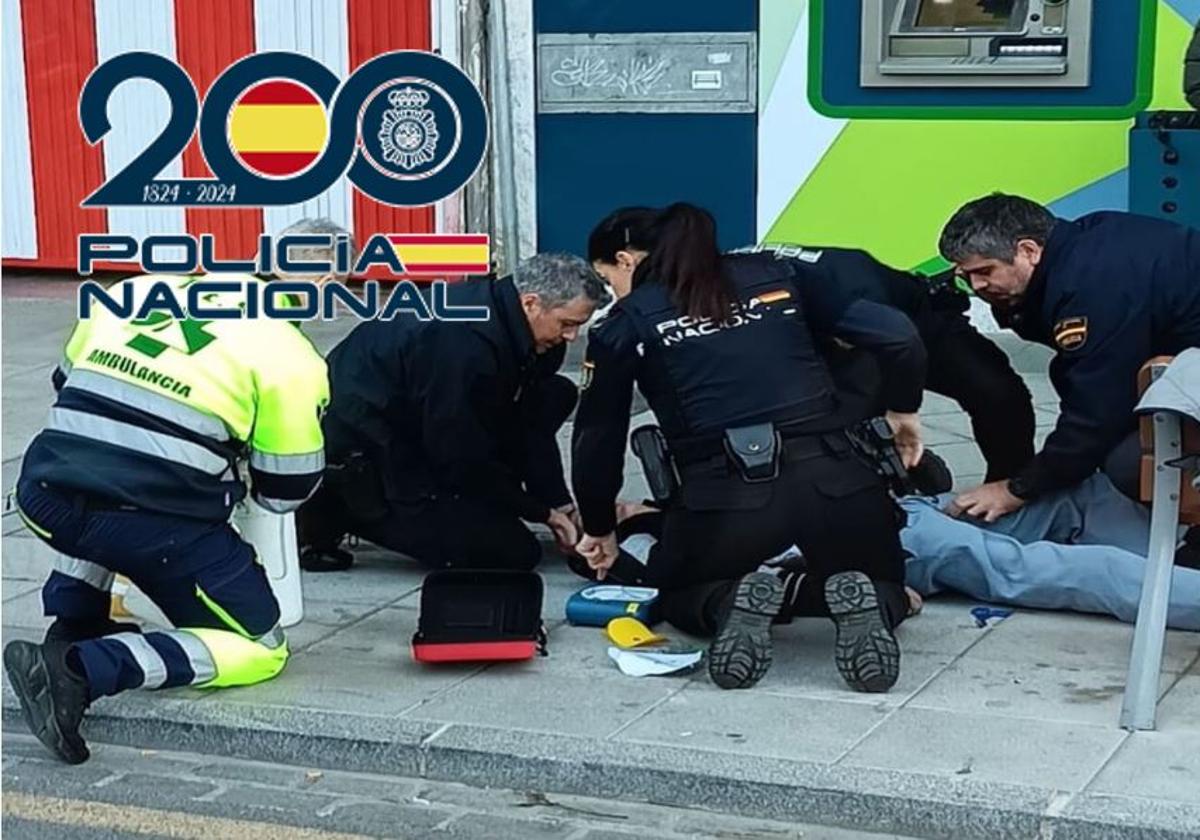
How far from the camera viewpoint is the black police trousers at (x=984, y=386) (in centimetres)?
588

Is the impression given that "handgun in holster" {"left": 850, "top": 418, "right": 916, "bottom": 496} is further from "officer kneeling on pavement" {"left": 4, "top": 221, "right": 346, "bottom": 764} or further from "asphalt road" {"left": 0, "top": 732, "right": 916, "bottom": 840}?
"officer kneeling on pavement" {"left": 4, "top": 221, "right": 346, "bottom": 764}

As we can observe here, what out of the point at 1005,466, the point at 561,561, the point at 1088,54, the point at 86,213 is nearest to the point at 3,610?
the point at 561,561

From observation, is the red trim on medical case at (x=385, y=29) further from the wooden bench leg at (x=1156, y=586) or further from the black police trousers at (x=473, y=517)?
the wooden bench leg at (x=1156, y=586)

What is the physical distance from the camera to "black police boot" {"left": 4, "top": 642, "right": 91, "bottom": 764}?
4320mm

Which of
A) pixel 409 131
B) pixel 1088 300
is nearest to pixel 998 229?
pixel 1088 300

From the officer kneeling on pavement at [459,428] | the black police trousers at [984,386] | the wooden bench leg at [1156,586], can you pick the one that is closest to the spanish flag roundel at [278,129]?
the officer kneeling on pavement at [459,428]

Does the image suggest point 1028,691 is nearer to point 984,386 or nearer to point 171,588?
point 984,386

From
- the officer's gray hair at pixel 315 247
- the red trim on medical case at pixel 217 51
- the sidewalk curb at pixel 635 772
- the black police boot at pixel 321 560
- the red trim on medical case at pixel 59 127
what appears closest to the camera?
the sidewalk curb at pixel 635 772

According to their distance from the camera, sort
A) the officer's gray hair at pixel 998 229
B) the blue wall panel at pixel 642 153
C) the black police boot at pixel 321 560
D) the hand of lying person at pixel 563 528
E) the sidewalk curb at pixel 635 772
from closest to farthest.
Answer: the sidewalk curb at pixel 635 772 < the officer's gray hair at pixel 998 229 < the hand of lying person at pixel 563 528 < the black police boot at pixel 321 560 < the blue wall panel at pixel 642 153

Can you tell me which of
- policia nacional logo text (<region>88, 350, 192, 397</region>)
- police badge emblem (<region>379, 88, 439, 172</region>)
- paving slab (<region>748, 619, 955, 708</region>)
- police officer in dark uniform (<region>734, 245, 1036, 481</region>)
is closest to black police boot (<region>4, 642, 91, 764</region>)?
policia nacional logo text (<region>88, 350, 192, 397</region>)

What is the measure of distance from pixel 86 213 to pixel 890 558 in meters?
7.16

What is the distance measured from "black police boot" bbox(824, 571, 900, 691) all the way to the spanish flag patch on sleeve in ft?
3.18

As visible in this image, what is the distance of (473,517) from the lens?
5.62 meters

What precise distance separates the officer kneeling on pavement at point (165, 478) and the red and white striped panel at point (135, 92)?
17.6ft
